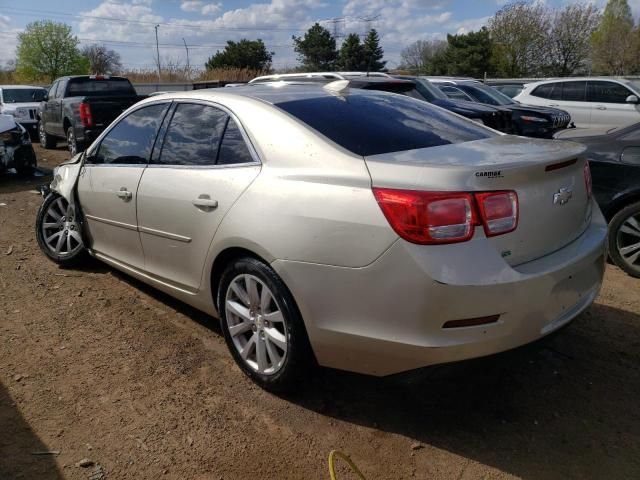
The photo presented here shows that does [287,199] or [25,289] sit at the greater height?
[287,199]

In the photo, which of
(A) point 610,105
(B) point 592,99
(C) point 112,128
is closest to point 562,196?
(C) point 112,128

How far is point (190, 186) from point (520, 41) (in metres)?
44.1

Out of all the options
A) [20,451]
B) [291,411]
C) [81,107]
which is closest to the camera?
[20,451]

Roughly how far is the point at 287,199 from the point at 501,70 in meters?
44.6

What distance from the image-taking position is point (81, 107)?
10914mm

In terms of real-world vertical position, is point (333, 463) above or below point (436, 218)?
below

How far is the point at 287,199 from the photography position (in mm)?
2576

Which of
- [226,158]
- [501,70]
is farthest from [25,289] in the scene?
[501,70]

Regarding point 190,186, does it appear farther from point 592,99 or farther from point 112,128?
point 592,99

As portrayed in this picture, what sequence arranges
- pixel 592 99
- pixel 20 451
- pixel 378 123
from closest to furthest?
pixel 20 451
pixel 378 123
pixel 592 99

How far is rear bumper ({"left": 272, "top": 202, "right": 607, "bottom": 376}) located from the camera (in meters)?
2.18

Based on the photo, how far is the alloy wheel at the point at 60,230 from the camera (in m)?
4.81

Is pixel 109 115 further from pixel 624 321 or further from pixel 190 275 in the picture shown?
pixel 624 321

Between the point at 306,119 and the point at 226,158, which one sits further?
the point at 226,158
